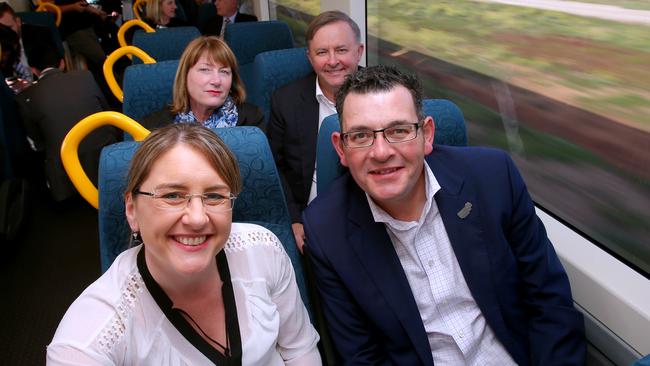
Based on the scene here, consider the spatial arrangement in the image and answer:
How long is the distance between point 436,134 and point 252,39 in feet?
7.30

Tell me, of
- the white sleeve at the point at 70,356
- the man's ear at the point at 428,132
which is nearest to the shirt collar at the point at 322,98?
the man's ear at the point at 428,132

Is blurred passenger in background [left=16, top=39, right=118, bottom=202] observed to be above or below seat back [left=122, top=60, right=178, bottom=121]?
below

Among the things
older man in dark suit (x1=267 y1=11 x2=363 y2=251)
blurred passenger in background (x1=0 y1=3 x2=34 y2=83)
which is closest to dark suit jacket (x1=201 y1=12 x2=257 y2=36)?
blurred passenger in background (x1=0 y1=3 x2=34 y2=83)

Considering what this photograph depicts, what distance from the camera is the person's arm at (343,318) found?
4.35 ft

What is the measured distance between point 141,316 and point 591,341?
3.80 ft

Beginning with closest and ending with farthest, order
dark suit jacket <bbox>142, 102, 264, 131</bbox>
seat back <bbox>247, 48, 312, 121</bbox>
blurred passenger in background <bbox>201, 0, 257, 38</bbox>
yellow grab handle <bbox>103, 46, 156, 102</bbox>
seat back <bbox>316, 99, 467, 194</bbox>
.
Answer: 1. seat back <bbox>316, 99, 467, 194</bbox>
2. dark suit jacket <bbox>142, 102, 264, 131</bbox>
3. yellow grab handle <bbox>103, 46, 156, 102</bbox>
4. seat back <bbox>247, 48, 312, 121</bbox>
5. blurred passenger in background <bbox>201, 0, 257, 38</bbox>

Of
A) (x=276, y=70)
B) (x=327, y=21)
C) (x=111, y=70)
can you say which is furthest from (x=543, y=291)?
(x=111, y=70)

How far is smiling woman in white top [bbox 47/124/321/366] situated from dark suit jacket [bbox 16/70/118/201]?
206cm

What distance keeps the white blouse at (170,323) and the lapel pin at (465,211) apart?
449 mm

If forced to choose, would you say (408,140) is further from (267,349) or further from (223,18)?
(223,18)

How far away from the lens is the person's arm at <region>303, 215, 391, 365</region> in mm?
1325

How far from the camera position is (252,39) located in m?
3.45

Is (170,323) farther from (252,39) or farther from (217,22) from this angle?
(217,22)

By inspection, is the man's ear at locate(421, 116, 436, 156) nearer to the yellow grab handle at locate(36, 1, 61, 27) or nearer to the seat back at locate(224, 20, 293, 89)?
the seat back at locate(224, 20, 293, 89)
